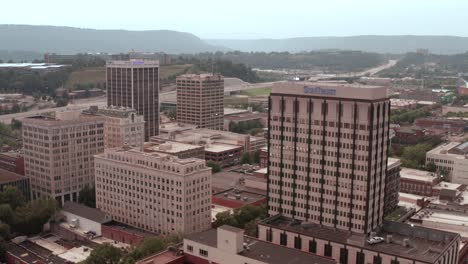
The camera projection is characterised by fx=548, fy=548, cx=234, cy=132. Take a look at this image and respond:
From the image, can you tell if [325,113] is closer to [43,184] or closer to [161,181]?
[161,181]

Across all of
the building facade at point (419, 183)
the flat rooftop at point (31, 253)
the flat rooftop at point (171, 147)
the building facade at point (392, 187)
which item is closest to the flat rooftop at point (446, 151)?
the building facade at point (419, 183)

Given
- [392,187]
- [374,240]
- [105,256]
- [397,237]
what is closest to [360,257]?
[374,240]

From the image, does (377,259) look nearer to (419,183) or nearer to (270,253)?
(270,253)

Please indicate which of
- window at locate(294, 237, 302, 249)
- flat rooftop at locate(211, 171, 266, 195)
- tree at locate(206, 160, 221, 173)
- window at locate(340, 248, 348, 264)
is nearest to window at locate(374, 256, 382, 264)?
window at locate(340, 248, 348, 264)

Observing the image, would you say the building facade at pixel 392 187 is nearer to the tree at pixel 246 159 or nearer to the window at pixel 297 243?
the window at pixel 297 243

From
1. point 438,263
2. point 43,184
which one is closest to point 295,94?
point 438,263

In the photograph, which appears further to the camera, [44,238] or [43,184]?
[43,184]

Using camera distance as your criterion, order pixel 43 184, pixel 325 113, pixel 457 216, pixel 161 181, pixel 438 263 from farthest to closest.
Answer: pixel 43 184 < pixel 457 216 < pixel 161 181 < pixel 325 113 < pixel 438 263
